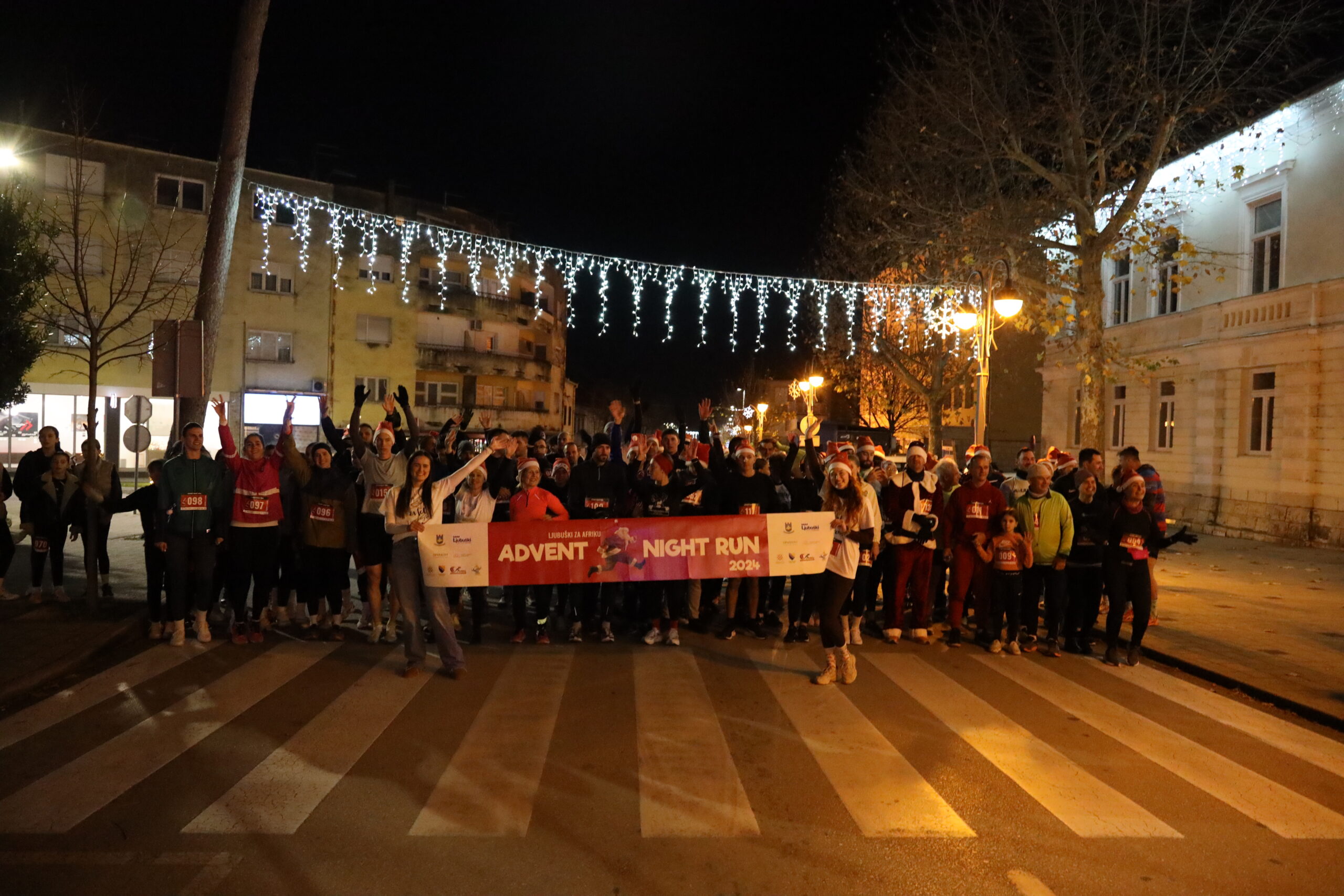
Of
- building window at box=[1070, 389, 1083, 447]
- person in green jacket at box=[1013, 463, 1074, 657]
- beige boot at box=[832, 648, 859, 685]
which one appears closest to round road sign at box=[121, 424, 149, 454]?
beige boot at box=[832, 648, 859, 685]

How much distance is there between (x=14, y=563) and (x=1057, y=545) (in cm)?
1361

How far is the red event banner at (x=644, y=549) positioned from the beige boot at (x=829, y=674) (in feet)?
3.31

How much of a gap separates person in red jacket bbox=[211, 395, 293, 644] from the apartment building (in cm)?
2189

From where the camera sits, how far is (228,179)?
12805 millimetres

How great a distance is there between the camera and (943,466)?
10.4m

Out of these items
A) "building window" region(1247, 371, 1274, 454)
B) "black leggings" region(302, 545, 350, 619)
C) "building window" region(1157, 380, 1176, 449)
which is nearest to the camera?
"black leggings" region(302, 545, 350, 619)

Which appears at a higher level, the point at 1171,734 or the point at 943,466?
the point at 943,466

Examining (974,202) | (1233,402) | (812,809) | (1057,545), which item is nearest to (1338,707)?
(1057,545)

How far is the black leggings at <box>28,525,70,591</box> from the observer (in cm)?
1064

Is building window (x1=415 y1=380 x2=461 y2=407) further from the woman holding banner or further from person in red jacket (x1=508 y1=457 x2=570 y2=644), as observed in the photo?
the woman holding banner

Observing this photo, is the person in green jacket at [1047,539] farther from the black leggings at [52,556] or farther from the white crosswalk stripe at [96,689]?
the black leggings at [52,556]

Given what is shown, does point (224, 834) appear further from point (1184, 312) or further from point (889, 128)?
point (1184, 312)

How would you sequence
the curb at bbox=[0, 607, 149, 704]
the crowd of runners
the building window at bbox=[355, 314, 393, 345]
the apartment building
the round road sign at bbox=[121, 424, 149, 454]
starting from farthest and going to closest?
the building window at bbox=[355, 314, 393, 345] < the apartment building < the round road sign at bbox=[121, 424, 149, 454] < the crowd of runners < the curb at bbox=[0, 607, 149, 704]

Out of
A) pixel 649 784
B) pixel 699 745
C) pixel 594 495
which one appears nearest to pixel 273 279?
pixel 594 495
